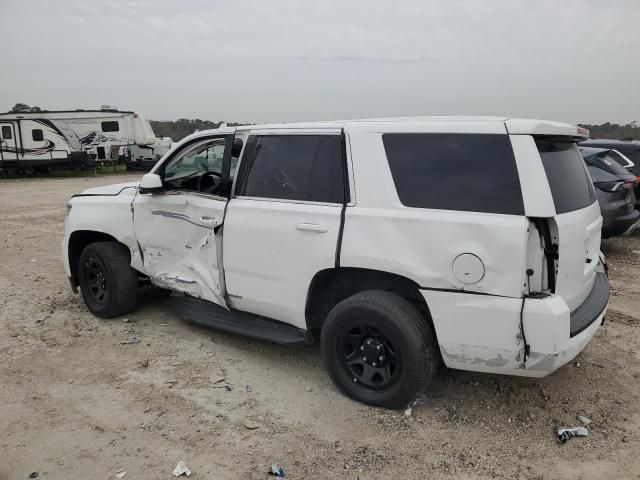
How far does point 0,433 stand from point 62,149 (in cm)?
2531

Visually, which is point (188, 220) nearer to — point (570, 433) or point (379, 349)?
point (379, 349)

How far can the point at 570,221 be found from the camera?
3148mm

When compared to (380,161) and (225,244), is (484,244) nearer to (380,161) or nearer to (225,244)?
(380,161)

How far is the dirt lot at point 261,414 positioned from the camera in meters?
3.04

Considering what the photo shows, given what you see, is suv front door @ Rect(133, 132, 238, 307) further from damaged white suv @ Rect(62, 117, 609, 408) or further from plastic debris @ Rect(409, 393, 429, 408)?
plastic debris @ Rect(409, 393, 429, 408)

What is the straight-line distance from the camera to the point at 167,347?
4.68m

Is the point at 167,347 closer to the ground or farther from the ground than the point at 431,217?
closer to the ground

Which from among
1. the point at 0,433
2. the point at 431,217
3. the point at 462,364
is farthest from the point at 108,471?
the point at 431,217

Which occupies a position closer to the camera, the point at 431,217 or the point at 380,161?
the point at 431,217

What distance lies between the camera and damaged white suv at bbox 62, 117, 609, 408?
9.96ft

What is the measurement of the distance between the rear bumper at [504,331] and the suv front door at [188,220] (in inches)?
74.8

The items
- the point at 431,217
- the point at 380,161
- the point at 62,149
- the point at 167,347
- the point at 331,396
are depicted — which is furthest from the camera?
the point at 62,149

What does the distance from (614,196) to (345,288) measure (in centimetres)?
572

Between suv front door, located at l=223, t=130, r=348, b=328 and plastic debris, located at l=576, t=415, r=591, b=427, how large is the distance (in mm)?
1884
